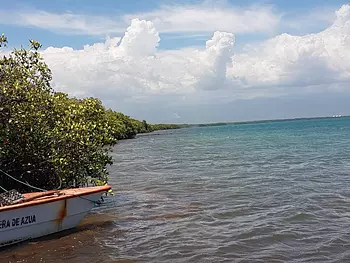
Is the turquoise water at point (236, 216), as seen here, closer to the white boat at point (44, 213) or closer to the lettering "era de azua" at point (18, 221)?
the white boat at point (44, 213)

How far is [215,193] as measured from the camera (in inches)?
731

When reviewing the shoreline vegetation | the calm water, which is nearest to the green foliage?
the shoreline vegetation

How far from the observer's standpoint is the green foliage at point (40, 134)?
1299 centimetres

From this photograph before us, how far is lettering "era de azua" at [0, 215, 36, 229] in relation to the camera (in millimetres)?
10519

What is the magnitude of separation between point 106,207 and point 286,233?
279 inches

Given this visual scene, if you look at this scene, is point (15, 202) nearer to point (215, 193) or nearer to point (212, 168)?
point (215, 193)

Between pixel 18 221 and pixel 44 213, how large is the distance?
744mm

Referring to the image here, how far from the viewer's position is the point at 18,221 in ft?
35.4

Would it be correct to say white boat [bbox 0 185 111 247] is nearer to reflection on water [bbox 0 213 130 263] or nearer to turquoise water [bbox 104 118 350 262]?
reflection on water [bbox 0 213 130 263]

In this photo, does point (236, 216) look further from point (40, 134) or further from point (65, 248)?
point (40, 134)

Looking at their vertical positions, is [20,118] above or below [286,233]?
above

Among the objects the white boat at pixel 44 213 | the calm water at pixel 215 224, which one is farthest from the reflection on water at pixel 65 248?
the white boat at pixel 44 213

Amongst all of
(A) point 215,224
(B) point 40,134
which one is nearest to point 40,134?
(B) point 40,134

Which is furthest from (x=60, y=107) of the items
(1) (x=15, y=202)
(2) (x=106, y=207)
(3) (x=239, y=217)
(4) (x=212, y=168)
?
(4) (x=212, y=168)
